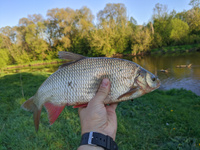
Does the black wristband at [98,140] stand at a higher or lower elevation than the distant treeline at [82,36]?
lower

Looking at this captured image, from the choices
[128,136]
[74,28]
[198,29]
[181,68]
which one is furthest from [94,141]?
[198,29]

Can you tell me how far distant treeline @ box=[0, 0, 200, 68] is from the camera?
38.2 m

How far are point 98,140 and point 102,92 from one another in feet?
1.89

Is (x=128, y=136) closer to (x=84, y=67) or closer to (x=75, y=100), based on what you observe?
(x=75, y=100)

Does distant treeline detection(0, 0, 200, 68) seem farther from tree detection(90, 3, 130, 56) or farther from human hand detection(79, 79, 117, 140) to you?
human hand detection(79, 79, 117, 140)

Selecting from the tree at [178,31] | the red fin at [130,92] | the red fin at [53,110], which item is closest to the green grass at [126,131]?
the red fin at [53,110]

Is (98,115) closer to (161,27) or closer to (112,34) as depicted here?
(112,34)

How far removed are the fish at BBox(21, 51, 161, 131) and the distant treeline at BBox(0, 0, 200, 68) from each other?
115 feet

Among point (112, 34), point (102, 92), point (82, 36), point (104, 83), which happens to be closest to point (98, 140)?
point (102, 92)

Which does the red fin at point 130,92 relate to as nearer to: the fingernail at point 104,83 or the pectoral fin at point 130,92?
the pectoral fin at point 130,92

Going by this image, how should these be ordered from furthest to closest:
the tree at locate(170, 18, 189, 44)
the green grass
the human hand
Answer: the tree at locate(170, 18, 189, 44), the green grass, the human hand

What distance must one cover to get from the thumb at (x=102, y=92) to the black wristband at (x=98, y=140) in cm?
41

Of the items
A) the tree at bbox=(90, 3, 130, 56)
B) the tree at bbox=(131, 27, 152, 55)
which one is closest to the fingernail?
the tree at bbox=(90, 3, 130, 56)

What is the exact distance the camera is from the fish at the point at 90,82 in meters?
1.80
